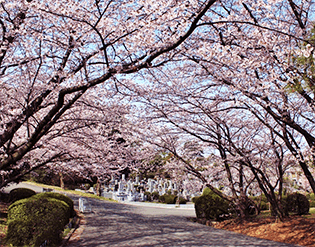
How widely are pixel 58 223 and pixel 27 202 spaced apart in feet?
3.09

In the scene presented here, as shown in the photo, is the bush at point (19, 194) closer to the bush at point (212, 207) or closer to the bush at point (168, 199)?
the bush at point (212, 207)

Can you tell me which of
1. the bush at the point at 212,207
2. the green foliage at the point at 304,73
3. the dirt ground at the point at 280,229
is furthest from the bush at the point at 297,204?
the green foliage at the point at 304,73

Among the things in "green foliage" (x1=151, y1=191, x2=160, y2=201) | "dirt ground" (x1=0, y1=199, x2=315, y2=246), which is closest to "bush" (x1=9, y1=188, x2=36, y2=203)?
"dirt ground" (x1=0, y1=199, x2=315, y2=246)

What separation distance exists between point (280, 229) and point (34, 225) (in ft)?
24.0

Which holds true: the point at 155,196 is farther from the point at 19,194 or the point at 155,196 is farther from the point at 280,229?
the point at 280,229

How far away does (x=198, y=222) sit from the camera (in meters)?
12.4

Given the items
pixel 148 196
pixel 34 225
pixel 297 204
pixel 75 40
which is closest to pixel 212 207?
pixel 297 204

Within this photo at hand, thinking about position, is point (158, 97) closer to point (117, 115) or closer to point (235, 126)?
point (117, 115)

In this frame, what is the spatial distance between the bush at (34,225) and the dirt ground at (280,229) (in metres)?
6.22

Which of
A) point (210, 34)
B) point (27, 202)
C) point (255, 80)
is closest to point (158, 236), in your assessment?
point (27, 202)

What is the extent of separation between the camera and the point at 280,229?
339 inches

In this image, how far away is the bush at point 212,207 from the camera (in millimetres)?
12055

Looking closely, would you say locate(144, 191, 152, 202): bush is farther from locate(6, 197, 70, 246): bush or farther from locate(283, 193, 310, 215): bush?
locate(6, 197, 70, 246): bush

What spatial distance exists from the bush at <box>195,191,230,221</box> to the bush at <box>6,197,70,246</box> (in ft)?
24.2
